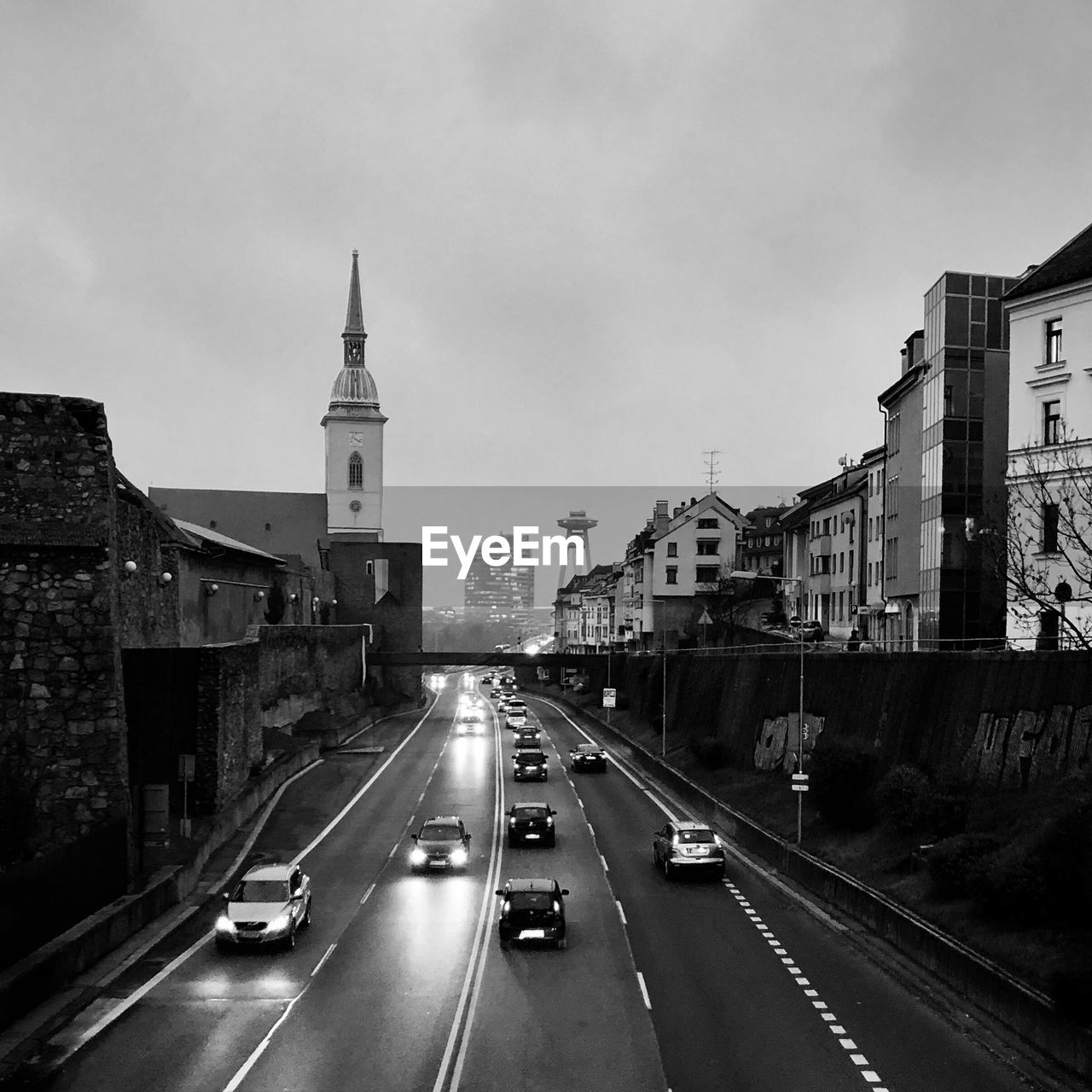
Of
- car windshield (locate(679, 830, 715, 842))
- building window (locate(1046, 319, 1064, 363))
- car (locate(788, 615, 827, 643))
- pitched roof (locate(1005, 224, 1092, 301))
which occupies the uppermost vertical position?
pitched roof (locate(1005, 224, 1092, 301))

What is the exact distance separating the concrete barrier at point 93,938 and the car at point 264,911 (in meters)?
1.83

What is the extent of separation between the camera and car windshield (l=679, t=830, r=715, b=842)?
3378 centimetres

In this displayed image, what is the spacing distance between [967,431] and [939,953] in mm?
32760

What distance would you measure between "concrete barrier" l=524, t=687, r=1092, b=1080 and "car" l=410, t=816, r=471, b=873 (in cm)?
870

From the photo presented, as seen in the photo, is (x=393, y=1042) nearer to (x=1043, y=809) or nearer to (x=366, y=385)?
(x=1043, y=809)

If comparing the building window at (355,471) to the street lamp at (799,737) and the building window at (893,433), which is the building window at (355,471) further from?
the street lamp at (799,737)

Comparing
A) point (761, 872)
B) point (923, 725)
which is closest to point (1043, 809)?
point (923, 725)

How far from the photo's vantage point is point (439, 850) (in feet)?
115

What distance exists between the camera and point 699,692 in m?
68.9

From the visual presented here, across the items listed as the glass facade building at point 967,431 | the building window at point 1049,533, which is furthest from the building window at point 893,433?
the building window at point 1049,533

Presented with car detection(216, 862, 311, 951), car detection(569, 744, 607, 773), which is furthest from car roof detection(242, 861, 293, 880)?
car detection(569, 744, 607, 773)

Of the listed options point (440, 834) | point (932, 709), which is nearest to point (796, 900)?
point (932, 709)

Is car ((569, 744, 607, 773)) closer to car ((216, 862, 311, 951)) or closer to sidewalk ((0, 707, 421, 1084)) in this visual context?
sidewalk ((0, 707, 421, 1084))

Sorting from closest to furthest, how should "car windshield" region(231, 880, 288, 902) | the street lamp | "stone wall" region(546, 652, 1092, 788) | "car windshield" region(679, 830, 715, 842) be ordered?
"car windshield" region(231, 880, 288, 902), "stone wall" region(546, 652, 1092, 788), "car windshield" region(679, 830, 715, 842), the street lamp
